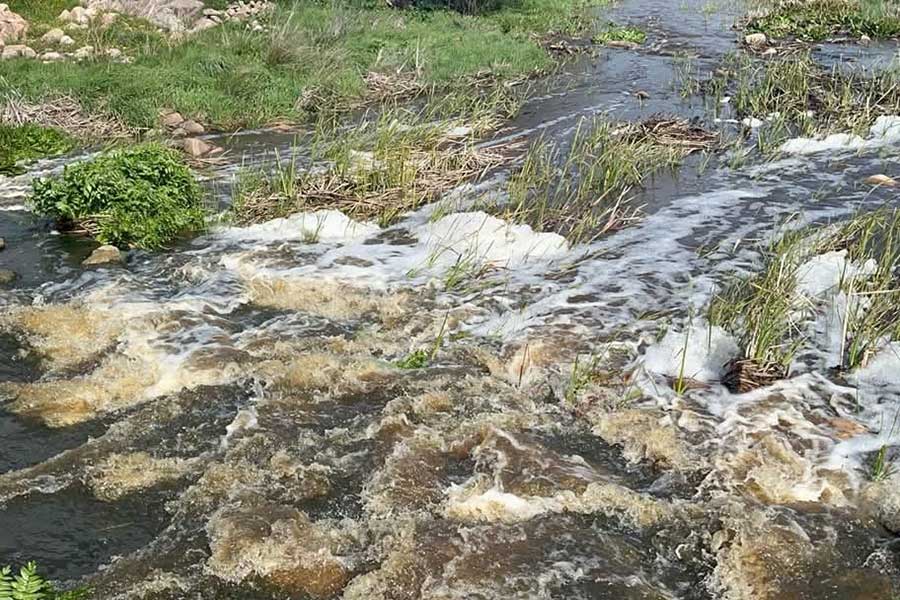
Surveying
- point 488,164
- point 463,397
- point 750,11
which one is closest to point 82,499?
point 463,397

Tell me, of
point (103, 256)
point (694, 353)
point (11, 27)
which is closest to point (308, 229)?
point (103, 256)

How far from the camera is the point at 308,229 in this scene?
337 inches

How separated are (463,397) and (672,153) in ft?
20.4

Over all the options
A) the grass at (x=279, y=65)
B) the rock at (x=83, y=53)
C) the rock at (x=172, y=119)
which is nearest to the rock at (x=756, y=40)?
the grass at (x=279, y=65)

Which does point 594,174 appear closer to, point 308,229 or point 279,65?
point 308,229

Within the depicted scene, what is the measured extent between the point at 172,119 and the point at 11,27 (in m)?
5.29

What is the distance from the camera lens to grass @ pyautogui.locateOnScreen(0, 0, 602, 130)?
12.3 m

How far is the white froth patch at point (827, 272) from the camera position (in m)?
6.88

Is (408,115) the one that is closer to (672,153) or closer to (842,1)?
(672,153)

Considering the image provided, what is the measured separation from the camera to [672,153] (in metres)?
10.7

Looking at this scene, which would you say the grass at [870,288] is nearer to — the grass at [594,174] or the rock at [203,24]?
the grass at [594,174]

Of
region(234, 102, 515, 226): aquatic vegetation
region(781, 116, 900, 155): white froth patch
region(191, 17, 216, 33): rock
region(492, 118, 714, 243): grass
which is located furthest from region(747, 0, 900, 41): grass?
region(191, 17, 216, 33): rock

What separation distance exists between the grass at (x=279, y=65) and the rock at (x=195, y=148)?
90 cm

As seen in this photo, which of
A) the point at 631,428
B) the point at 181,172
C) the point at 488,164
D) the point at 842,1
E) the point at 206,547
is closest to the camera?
the point at 206,547
